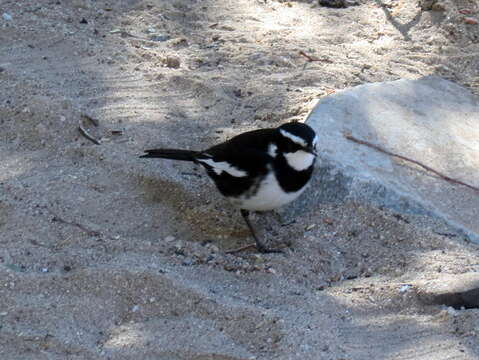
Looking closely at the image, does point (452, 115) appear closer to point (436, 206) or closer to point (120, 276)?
point (436, 206)

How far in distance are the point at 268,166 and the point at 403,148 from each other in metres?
1.14

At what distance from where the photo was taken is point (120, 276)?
3.79 m

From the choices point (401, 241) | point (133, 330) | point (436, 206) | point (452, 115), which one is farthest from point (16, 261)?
point (452, 115)

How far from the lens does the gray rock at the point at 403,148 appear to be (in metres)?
4.66

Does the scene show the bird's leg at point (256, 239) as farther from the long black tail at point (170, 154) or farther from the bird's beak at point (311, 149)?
the bird's beak at point (311, 149)

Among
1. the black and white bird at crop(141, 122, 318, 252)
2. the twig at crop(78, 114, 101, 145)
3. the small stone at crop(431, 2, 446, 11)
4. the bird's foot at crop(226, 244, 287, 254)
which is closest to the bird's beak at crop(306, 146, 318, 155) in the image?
the black and white bird at crop(141, 122, 318, 252)

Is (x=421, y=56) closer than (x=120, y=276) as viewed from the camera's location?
No

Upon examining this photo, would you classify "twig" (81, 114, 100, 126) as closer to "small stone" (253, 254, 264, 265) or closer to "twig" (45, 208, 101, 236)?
"twig" (45, 208, 101, 236)

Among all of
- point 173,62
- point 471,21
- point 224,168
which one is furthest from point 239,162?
point 471,21

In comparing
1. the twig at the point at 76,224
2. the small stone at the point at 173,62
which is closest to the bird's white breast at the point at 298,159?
the twig at the point at 76,224

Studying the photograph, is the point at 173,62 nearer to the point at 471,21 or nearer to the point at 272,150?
the point at 272,150

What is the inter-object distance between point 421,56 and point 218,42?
5.57ft

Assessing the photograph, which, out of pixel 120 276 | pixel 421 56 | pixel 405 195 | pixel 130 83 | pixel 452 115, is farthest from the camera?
pixel 421 56

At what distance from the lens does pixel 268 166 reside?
4.37m
